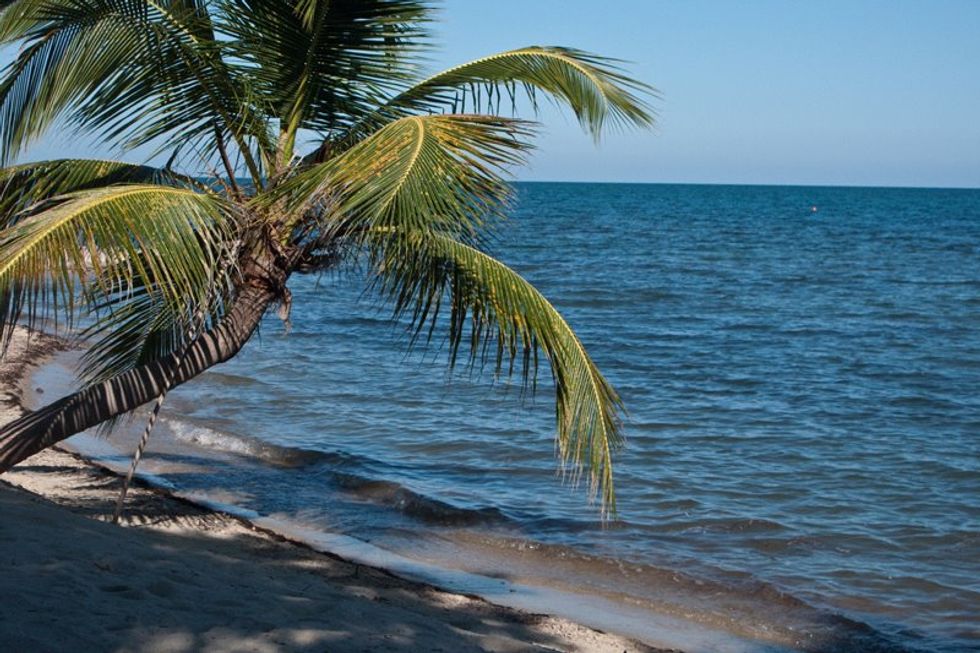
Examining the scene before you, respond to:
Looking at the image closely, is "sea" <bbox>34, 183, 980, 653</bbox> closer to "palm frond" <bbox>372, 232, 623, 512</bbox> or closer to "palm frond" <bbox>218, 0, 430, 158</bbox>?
"palm frond" <bbox>372, 232, 623, 512</bbox>

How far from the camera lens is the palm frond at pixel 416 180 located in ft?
15.9

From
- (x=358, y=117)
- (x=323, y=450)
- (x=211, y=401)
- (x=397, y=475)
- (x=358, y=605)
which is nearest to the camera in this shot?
(x=358, y=605)

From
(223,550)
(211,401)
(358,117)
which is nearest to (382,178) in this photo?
(358,117)

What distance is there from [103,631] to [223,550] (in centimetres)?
300

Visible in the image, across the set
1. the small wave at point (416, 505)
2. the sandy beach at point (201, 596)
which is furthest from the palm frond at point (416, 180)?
the small wave at point (416, 505)

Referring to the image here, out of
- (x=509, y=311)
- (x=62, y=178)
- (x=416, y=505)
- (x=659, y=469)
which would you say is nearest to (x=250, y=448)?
(x=416, y=505)

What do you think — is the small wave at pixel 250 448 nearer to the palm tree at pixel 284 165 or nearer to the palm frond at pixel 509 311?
the palm tree at pixel 284 165

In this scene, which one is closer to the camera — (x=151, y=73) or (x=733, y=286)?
(x=151, y=73)

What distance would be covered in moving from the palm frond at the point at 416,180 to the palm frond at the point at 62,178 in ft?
3.48

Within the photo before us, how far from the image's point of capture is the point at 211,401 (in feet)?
47.4

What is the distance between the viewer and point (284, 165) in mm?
5996

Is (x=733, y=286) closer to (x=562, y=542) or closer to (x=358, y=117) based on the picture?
(x=562, y=542)

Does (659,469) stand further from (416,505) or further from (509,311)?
(509,311)

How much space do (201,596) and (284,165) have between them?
2.28 m
